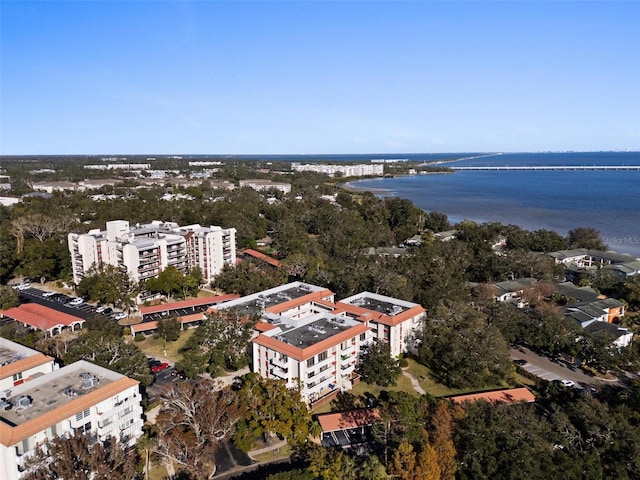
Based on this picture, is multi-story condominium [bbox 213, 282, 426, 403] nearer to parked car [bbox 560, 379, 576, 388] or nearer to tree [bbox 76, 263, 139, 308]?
parked car [bbox 560, 379, 576, 388]

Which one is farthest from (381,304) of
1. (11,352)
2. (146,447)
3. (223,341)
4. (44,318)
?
(44,318)

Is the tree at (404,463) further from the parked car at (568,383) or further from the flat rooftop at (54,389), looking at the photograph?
the parked car at (568,383)

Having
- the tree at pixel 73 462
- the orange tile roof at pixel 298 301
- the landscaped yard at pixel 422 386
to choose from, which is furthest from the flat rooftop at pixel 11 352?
the landscaped yard at pixel 422 386

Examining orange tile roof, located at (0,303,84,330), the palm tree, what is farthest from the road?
orange tile roof, located at (0,303,84,330)

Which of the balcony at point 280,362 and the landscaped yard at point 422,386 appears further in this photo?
the landscaped yard at point 422,386

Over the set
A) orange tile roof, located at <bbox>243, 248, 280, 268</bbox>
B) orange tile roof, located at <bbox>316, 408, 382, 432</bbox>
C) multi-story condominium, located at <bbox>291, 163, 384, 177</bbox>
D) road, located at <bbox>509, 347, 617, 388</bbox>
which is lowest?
road, located at <bbox>509, 347, 617, 388</bbox>

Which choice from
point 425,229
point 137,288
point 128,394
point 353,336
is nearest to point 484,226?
point 425,229
